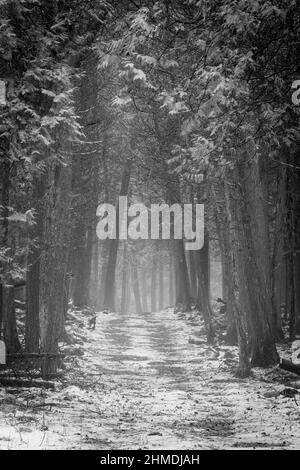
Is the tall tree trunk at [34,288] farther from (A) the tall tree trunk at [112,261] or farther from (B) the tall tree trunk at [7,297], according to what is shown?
(A) the tall tree trunk at [112,261]

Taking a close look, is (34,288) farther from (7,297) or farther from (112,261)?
(112,261)

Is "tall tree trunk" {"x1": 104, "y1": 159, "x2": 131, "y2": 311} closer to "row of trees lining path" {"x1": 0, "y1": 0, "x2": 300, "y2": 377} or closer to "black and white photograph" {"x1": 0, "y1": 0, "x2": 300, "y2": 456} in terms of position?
"black and white photograph" {"x1": 0, "y1": 0, "x2": 300, "y2": 456}

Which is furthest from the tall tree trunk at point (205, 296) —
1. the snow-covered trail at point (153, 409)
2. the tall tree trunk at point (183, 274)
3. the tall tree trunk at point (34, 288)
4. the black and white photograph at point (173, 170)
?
the tall tree trunk at point (34, 288)

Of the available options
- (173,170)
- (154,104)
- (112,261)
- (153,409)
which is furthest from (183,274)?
(153,409)

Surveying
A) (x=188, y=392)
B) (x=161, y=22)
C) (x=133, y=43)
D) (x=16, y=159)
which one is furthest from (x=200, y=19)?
(x=188, y=392)

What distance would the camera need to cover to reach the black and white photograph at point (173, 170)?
7.65 metres

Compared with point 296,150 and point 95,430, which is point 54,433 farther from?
point 296,150

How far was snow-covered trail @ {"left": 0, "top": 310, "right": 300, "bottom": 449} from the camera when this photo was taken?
270 inches

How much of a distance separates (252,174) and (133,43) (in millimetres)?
5705

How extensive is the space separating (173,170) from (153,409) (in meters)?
6.11

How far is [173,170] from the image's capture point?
13328 millimetres

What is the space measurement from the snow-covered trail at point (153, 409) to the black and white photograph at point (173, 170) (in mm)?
40

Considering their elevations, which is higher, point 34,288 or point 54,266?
point 54,266

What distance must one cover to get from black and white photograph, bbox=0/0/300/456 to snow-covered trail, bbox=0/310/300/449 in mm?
40
